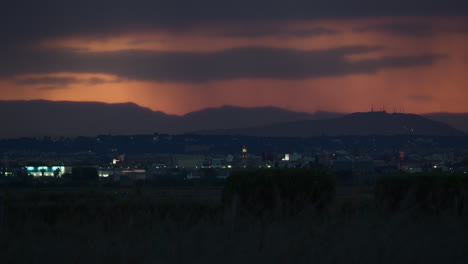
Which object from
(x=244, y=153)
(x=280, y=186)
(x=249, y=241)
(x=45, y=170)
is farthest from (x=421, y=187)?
(x=244, y=153)

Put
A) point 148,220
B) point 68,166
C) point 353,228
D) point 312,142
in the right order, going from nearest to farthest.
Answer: point 353,228 → point 148,220 → point 68,166 → point 312,142

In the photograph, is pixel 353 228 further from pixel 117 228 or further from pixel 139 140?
pixel 139 140

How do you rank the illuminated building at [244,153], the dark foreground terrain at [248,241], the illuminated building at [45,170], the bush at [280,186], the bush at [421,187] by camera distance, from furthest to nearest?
the illuminated building at [244,153], the illuminated building at [45,170], the bush at [280,186], the bush at [421,187], the dark foreground terrain at [248,241]

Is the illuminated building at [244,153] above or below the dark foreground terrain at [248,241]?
above

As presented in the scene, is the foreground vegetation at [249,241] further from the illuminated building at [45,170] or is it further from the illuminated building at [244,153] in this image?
the illuminated building at [244,153]

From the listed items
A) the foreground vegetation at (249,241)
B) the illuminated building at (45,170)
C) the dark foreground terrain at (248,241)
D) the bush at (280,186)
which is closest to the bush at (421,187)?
the bush at (280,186)

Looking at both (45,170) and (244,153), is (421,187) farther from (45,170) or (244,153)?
(244,153)

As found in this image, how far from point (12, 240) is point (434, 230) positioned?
6.49m

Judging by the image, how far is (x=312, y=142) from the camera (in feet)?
303

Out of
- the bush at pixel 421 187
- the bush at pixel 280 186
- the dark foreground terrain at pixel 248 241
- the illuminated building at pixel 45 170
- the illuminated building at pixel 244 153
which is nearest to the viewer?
the dark foreground terrain at pixel 248 241

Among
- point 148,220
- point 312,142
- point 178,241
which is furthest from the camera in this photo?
point 312,142

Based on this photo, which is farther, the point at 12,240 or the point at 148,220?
the point at 148,220

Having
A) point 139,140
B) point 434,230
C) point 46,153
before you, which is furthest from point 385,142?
point 434,230

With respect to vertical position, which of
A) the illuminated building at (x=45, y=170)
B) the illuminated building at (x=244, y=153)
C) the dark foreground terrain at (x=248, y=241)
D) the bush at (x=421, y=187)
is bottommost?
the illuminated building at (x=45, y=170)
